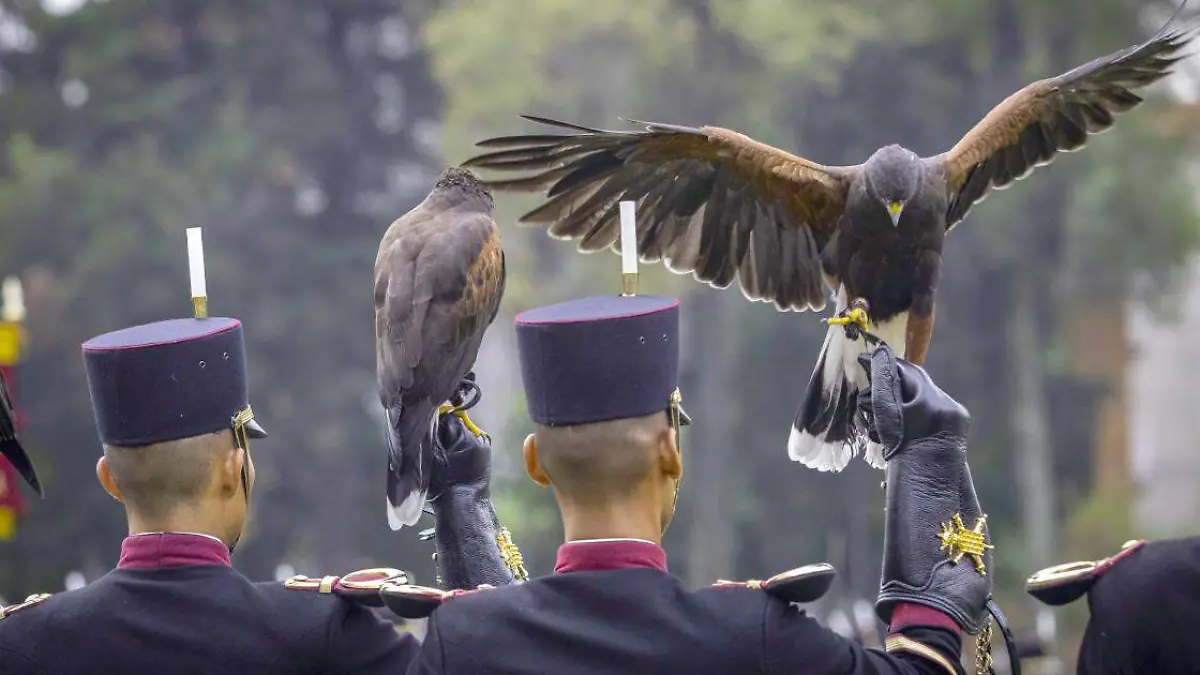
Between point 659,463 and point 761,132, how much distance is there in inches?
1012

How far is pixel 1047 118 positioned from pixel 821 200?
920 millimetres

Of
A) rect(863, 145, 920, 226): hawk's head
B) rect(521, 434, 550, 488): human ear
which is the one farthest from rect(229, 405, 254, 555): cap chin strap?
rect(863, 145, 920, 226): hawk's head

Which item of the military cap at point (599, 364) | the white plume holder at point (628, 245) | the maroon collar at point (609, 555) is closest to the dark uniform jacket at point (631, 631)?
the maroon collar at point (609, 555)

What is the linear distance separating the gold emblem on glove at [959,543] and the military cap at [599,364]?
0.57 meters

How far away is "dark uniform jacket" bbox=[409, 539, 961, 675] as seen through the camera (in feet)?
9.70

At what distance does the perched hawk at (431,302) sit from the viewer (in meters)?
4.58

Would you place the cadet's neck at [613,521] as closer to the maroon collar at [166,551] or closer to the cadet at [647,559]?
the cadet at [647,559]

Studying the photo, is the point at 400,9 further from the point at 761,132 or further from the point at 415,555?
the point at 415,555

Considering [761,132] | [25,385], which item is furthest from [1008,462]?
[25,385]

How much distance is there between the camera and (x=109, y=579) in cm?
341

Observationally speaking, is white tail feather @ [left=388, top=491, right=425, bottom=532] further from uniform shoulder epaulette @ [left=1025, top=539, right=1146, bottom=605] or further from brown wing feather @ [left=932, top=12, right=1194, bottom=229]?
brown wing feather @ [left=932, top=12, right=1194, bottom=229]

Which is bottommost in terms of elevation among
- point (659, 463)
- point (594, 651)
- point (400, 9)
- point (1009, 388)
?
point (1009, 388)

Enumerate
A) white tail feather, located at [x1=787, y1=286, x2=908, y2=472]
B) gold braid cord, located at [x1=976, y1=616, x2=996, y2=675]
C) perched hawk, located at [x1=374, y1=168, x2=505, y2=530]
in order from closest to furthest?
gold braid cord, located at [x1=976, y1=616, x2=996, y2=675], perched hawk, located at [x1=374, y1=168, x2=505, y2=530], white tail feather, located at [x1=787, y1=286, x2=908, y2=472]

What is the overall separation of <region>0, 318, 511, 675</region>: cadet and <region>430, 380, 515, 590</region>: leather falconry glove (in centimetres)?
32
